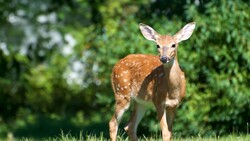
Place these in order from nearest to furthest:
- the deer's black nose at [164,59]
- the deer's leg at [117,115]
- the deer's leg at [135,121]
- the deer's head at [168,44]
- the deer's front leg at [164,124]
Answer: the deer's black nose at [164,59] < the deer's head at [168,44] < the deer's front leg at [164,124] < the deer's leg at [117,115] < the deer's leg at [135,121]

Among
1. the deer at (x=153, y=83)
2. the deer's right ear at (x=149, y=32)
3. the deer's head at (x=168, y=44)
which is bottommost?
the deer at (x=153, y=83)

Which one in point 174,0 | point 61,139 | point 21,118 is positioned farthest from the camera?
point 21,118

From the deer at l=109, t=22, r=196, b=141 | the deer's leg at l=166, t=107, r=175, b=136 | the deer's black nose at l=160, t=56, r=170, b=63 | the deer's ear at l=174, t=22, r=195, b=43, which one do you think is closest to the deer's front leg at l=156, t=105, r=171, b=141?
the deer at l=109, t=22, r=196, b=141

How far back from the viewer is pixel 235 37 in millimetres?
11422

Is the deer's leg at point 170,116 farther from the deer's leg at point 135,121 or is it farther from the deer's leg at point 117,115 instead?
the deer's leg at point 135,121

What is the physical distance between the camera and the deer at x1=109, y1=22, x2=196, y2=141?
841 cm

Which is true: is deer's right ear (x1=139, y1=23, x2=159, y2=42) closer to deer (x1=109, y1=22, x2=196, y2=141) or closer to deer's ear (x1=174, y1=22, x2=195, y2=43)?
deer (x1=109, y1=22, x2=196, y2=141)

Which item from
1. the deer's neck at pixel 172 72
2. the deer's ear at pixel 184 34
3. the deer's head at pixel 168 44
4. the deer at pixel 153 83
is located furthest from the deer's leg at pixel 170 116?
the deer's ear at pixel 184 34

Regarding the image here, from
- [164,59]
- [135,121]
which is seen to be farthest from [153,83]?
[164,59]

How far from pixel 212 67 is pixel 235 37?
2.27 ft

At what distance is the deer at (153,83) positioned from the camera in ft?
27.6

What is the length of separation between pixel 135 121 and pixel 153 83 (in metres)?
0.74

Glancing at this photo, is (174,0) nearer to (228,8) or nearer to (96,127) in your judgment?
(228,8)

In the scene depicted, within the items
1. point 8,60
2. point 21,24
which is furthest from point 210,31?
point 21,24
